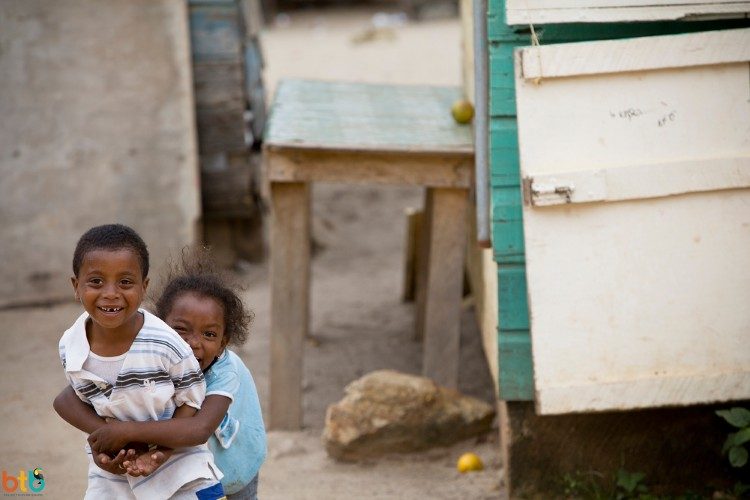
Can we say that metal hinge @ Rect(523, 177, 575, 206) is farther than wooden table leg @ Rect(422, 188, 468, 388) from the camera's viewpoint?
No

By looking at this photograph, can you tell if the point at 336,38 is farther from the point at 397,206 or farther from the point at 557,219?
the point at 557,219

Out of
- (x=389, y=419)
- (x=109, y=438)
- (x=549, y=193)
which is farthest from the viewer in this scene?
(x=389, y=419)

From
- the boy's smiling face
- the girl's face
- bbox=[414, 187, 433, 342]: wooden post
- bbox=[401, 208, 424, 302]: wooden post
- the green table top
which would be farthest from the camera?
bbox=[401, 208, 424, 302]: wooden post

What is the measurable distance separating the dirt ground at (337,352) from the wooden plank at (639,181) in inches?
58.4

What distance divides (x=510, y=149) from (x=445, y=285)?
5.19 feet

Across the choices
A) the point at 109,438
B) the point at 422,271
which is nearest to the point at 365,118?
the point at 422,271

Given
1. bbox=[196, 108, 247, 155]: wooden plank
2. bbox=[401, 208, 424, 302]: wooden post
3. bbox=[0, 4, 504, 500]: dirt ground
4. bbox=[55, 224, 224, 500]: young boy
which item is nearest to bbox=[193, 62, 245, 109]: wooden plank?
bbox=[196, 108, 247, 155]: wooden plank

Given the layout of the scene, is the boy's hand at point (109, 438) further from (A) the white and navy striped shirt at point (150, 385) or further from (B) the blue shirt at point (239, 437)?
(B) the blue shirt at point (239, 437)

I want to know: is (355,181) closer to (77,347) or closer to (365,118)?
(365,118)

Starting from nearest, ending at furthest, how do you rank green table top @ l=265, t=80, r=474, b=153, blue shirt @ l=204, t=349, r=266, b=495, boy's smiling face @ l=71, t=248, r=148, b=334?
boy's smiling face @ l=71, t=248, r=148, b=334 → blue shirt @ l=204, t=349, r=266, b=495 → green table top @ l=265, t=80, r=474, b=153

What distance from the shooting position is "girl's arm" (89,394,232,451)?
2479 millimetres

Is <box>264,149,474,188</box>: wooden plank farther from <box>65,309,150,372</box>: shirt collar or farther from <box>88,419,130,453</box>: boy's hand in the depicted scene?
<box>88,419,130,453</box>: boy's hand

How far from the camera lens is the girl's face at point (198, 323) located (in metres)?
2.72

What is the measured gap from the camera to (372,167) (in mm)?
5152
